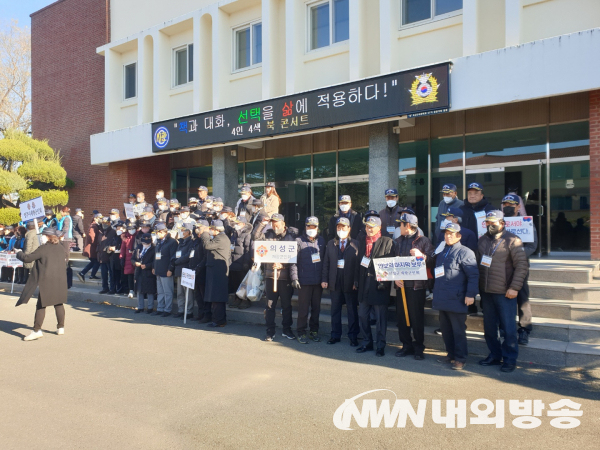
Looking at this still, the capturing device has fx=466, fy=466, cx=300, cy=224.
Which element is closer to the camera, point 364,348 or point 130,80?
point 364,348

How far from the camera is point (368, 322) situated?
7.49 m

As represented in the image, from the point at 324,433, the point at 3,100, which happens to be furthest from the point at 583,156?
the point at 3,100

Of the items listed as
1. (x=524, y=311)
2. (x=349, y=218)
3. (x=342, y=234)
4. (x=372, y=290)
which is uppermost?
(x=349, y=218)

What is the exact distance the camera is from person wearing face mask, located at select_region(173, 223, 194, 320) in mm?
10230

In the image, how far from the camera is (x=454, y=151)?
41.4 ft

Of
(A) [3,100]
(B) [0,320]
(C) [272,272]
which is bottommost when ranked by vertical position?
(B) [0,320]

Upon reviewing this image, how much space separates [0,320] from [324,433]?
29.8ft

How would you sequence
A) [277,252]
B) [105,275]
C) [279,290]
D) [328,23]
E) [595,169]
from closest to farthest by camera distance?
[277,252] < [279,290] < [595,169] < [105,275] < [328,23]

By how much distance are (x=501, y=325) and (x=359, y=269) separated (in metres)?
2.30

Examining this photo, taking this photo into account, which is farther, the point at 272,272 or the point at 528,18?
the point at 528,18

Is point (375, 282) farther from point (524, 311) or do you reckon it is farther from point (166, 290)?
point (166, 290)

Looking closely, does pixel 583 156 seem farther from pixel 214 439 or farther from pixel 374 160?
pixel 214 439

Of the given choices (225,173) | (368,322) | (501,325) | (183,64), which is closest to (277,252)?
(368,322)

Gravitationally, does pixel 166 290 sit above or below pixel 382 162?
below
